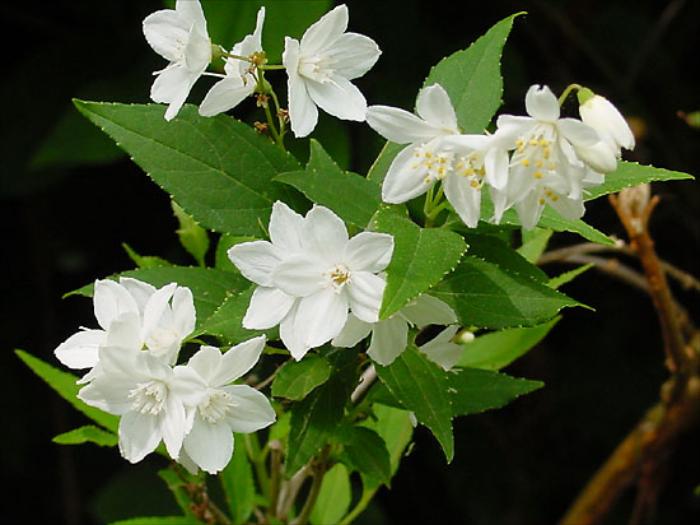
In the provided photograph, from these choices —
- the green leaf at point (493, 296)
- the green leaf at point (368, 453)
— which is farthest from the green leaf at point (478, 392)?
the green leaf at point (493, 296)

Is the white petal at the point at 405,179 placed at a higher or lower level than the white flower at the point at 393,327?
higher

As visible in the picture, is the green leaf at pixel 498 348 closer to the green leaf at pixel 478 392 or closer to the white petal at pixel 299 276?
the green leaf at pixel 478 392

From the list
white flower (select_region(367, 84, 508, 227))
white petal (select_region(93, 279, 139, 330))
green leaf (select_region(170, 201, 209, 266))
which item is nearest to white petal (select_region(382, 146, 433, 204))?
white flower (select_region(367, 84, 508, 227))

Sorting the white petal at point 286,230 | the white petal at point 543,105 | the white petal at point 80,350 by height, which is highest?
the white petal at point 543,105

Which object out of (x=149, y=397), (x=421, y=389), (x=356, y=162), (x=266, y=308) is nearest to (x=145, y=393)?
(x=149, y=397)

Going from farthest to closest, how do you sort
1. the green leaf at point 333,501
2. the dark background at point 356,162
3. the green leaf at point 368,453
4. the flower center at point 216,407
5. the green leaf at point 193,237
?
the dark background at point 356,162
the green leaf at point 333,501
the green leaf at point 193,237
the green leaf at point 368,453
the flower center at point 216,407

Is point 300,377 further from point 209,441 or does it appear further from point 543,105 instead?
point 543,105
